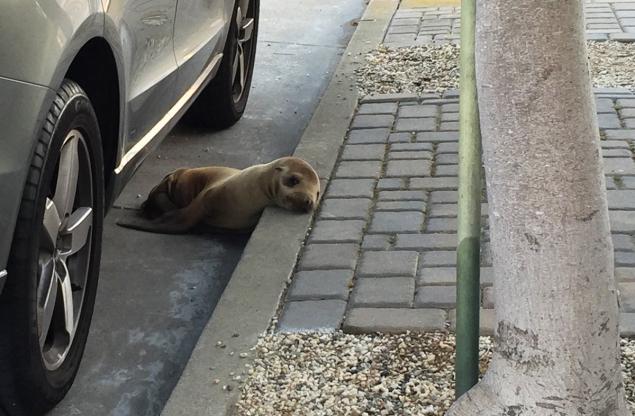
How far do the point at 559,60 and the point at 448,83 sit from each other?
4.57m

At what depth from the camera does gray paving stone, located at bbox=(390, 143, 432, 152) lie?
5.88 meters

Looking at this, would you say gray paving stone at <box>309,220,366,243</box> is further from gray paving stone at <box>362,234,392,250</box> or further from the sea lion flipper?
the sea lion flipper

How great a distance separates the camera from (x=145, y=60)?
14.5 ft

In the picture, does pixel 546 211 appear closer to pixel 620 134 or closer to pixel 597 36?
pixel 620 134

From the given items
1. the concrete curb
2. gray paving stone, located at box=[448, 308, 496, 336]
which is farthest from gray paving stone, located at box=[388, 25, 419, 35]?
gray paving stone, located at box=[448, 308, 496, 336]

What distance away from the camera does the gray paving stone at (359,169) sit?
552cm

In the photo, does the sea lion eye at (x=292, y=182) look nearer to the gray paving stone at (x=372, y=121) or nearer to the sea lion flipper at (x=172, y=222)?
the sea lion flipper at (x=172, y=222)

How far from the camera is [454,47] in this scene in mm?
7953

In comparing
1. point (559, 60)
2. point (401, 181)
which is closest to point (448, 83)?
point (401, 181)

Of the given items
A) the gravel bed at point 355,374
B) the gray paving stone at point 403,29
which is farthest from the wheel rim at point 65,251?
the gray paving stone at point 403,29

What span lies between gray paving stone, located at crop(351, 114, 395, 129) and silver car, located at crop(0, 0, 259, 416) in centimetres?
163

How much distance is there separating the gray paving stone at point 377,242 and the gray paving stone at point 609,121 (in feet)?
6.16

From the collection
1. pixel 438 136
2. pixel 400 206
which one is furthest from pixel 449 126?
pixel 400 206

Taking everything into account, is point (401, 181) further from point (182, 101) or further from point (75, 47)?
point (75, 47)
